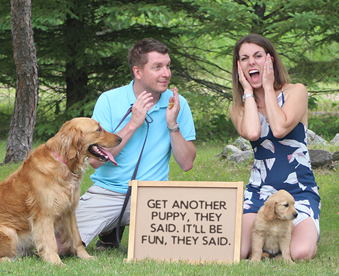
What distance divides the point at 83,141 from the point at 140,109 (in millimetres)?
584

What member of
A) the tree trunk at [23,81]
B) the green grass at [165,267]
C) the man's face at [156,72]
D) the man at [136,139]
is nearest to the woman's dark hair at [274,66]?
the man at [136,139]

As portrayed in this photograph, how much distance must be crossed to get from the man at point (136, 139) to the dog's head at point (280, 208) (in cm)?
95

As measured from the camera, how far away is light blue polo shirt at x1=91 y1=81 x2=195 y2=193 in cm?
399

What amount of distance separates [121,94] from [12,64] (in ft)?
25.5

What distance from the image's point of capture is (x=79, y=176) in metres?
3.65

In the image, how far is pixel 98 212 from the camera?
3945 mm

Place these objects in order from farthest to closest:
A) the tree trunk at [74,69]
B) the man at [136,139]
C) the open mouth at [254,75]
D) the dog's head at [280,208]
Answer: the tree trunk at [74,69]
the open mouth at [254,75]
the man at [136,139]
the dog's head at [280,208]

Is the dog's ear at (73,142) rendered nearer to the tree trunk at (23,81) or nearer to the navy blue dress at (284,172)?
the navy blue dress at (284,172)

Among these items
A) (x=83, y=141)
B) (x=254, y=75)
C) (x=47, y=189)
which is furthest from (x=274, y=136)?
(x=47, y=189)

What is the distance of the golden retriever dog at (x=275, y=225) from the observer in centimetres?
342

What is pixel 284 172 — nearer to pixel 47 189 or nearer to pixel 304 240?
pixel 304 240

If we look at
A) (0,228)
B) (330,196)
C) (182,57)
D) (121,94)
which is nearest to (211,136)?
(182,57)

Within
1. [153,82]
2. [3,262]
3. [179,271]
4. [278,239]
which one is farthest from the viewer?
[153,82]

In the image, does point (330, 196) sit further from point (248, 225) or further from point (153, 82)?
point (153, 82)
